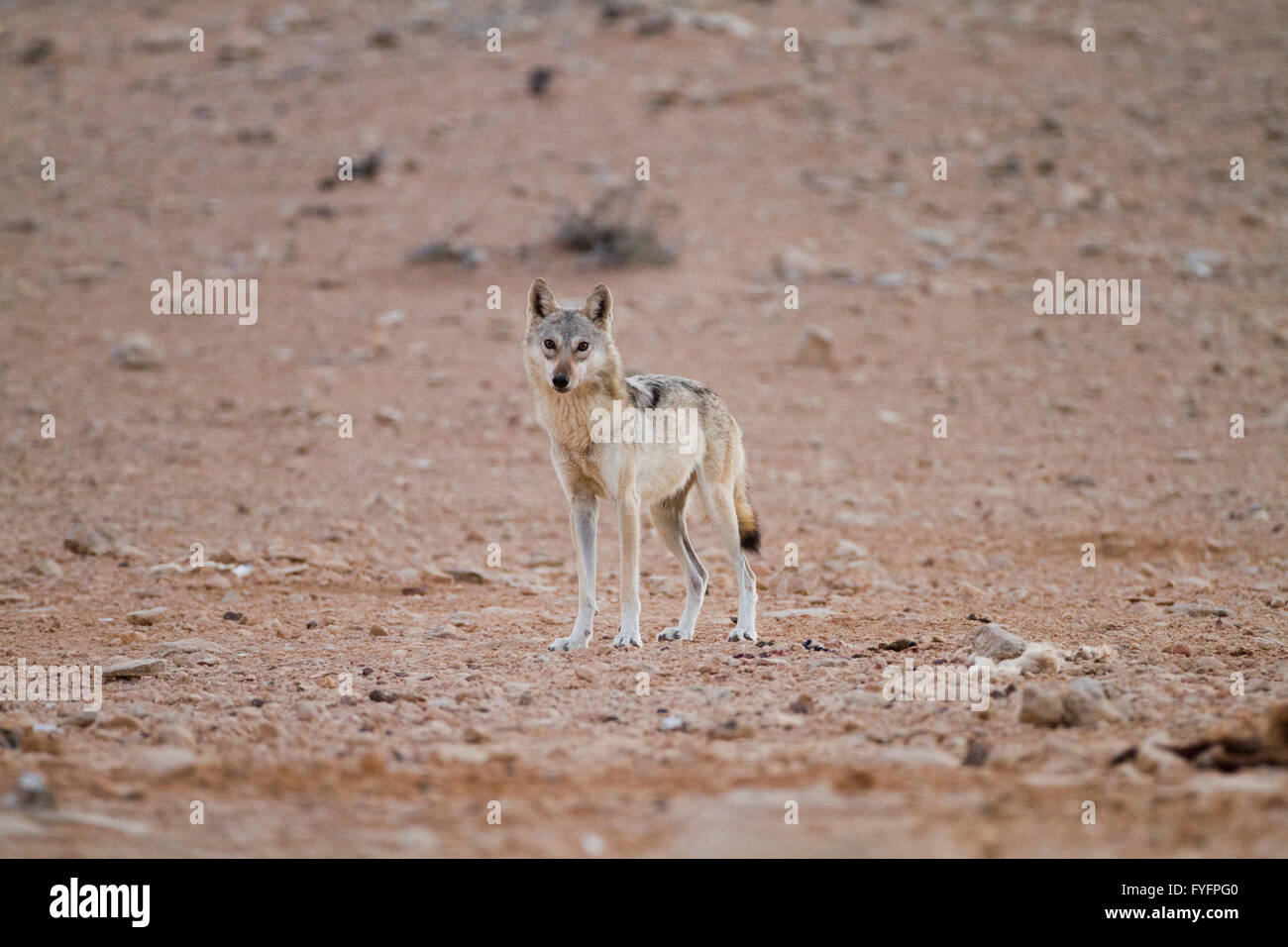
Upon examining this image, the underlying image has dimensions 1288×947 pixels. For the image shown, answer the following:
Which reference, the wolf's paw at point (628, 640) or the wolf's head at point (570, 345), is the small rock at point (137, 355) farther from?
the wolf's paw at point (628, 640)

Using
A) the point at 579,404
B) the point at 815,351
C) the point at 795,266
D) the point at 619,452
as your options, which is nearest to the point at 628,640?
the point at 619,452

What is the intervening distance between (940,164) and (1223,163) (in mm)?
4763

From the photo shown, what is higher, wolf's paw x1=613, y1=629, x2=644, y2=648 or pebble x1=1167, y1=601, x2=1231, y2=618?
pebble x1=1167, y1=601, x2=1231, y2=618

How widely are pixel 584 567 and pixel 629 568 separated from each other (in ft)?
1.08

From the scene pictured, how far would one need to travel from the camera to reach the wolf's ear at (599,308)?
760 centimetres

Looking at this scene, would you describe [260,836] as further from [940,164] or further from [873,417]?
[940,164]

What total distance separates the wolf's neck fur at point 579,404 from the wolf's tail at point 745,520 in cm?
129

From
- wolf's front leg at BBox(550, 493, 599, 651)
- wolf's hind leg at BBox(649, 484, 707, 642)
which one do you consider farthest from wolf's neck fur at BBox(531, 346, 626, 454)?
wolf's hind leg at BBox(649, 484, 707, 642)

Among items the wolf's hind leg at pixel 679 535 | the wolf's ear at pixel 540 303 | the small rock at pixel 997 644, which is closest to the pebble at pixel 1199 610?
the small rock at pixel 997 644

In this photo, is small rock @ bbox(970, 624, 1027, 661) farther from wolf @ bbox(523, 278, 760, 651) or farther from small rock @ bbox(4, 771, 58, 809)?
small rock @ bbox(4, 771, 58, 809)

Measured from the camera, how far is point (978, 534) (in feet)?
34.6

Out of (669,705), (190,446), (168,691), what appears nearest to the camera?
(669,705)

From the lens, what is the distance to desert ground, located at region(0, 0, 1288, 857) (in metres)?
4.48
